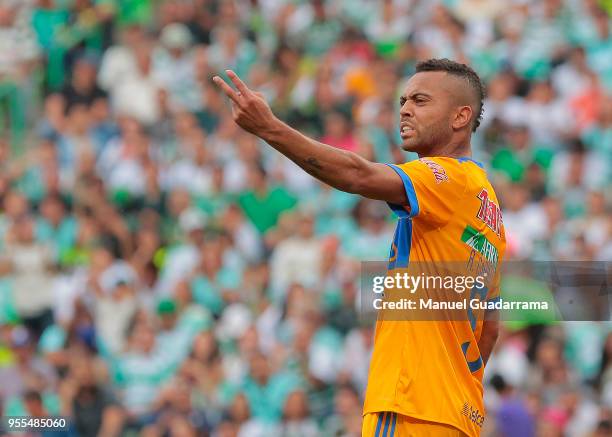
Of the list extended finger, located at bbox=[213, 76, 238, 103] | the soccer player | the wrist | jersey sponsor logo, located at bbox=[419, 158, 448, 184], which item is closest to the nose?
the soccer player

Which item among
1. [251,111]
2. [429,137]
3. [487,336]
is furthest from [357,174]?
[487,336]

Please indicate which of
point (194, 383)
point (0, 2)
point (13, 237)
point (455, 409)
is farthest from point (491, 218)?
point (0, 2)

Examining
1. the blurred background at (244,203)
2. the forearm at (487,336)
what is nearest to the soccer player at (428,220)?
the forearm at (487,336)

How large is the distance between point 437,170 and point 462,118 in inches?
17.5

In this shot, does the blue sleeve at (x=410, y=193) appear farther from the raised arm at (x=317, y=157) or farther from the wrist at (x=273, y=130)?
the wrist at (x=273, y=130)

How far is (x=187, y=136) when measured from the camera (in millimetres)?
14609

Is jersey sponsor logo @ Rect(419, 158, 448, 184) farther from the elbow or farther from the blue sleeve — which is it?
the elbow

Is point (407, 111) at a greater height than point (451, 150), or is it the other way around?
point (407, 111)

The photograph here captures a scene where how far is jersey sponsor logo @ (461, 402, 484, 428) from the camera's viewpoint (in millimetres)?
5398

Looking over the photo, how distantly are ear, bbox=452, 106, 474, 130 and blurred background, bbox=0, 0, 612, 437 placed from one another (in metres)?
5.13

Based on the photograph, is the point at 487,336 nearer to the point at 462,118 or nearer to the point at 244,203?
the point at 462,118

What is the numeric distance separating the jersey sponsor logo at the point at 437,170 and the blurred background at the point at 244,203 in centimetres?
538

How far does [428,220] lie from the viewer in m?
5.27

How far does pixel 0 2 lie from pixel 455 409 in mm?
12741
